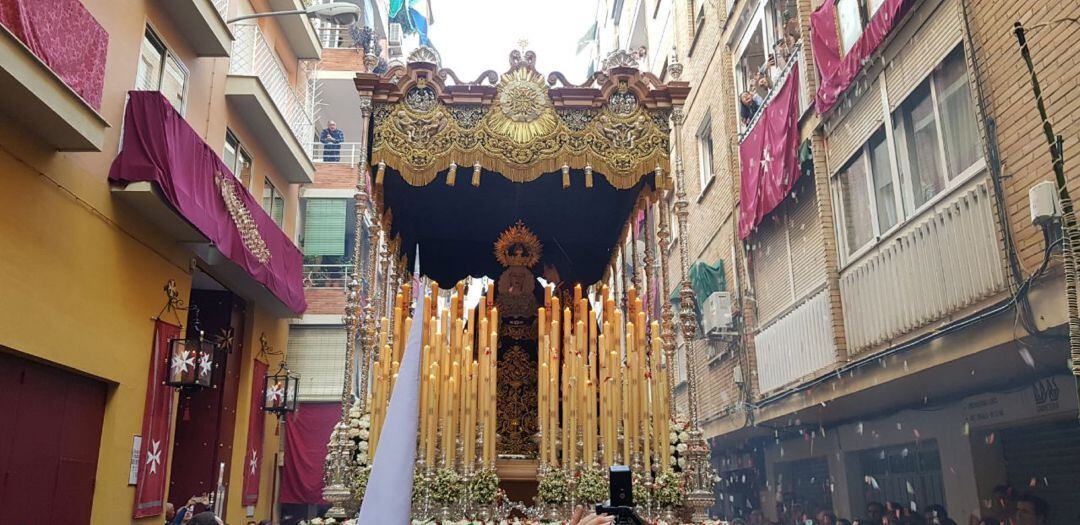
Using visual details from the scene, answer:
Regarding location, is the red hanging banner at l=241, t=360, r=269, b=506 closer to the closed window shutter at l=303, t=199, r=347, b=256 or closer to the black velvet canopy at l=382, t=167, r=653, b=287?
the closed window shutter at l=303, t=199, r=347, b=256

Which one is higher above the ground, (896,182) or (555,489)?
(896,182)

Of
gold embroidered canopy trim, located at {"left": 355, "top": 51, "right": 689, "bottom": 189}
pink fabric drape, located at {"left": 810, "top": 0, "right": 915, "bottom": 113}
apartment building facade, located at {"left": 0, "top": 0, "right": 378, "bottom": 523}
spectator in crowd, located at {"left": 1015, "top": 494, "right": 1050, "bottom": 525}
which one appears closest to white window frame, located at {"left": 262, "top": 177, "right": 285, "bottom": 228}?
apartment building facade, located at {"left": 0, "top": 0, "right": 378, "bottom": 523}

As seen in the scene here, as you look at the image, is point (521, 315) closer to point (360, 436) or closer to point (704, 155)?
point (360, 436)

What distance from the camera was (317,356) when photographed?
1603cm

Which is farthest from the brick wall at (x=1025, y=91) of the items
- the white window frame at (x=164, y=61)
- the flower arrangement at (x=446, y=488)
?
the white window frame at (x=164, y=61)

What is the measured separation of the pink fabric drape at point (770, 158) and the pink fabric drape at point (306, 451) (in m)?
7.98

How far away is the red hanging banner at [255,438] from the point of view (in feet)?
38.5

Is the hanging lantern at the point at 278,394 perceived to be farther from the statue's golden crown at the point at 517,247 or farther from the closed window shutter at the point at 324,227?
the statue's golden crown at the point at 517,247

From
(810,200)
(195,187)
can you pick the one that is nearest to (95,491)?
(195,187)

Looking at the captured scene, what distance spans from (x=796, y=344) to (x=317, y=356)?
391 inches

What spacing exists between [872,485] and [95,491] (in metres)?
8.70

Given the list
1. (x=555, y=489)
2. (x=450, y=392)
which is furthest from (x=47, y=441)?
(x=555, y=489)

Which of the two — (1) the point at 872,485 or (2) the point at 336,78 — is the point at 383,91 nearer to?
(1) the point at 872,485

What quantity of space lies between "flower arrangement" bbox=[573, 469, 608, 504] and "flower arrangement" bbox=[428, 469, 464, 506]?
770mm
